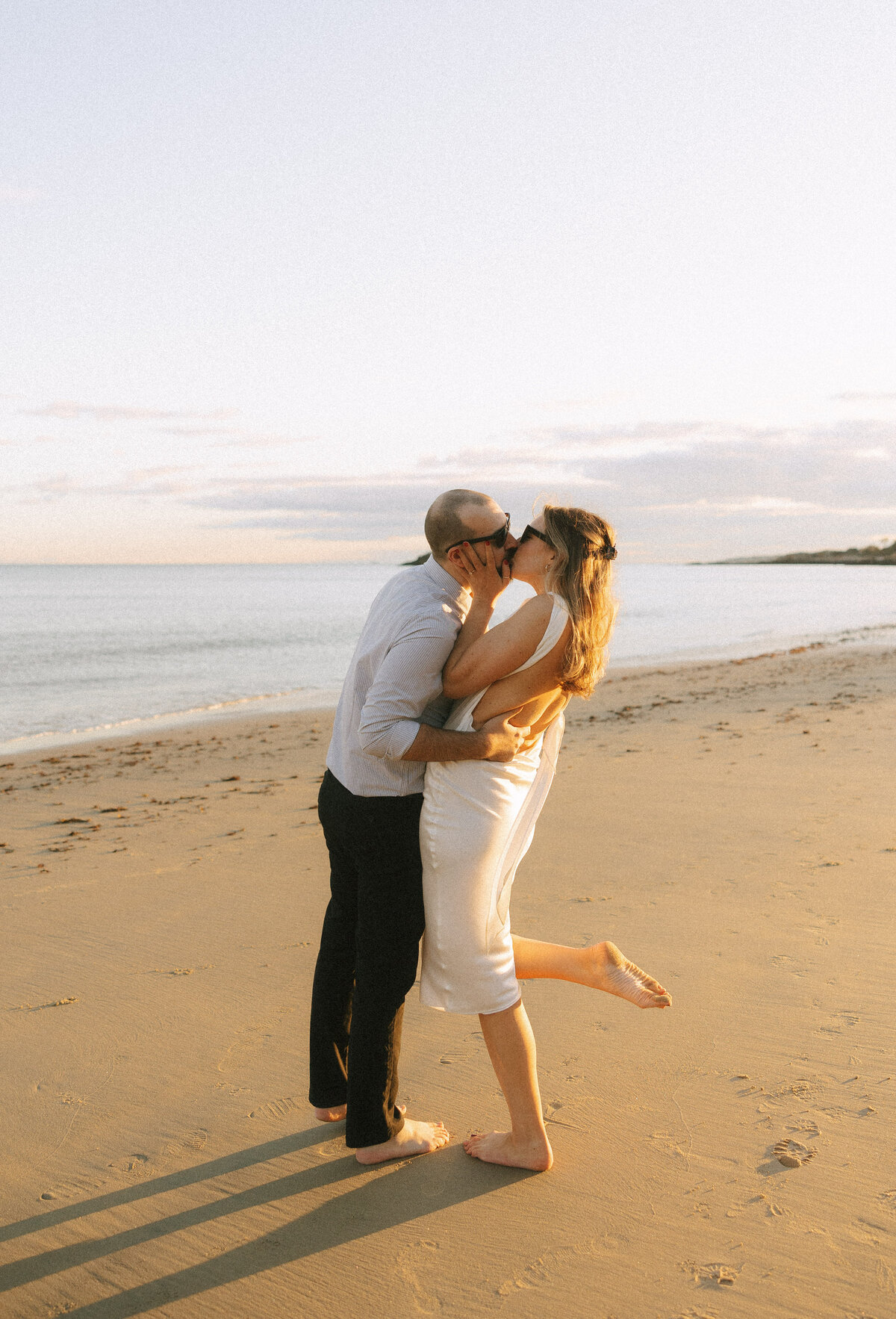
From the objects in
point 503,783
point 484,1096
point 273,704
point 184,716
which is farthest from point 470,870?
point 273,704

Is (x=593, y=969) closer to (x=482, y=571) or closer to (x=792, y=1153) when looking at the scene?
(x=792, y=1153)

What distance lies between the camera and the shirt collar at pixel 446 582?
2691 millimetres

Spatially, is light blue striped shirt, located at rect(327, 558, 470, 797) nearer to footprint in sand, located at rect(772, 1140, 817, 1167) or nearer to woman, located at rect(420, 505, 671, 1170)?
woman, located at rect(420, 505, 671, 1170)

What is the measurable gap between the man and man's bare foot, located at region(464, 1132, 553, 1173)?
155 millimetres

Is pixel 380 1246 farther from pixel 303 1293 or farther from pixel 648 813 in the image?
pixel 648 813

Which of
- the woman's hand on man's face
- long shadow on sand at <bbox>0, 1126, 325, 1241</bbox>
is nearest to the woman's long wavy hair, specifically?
the woman's hand on man's face

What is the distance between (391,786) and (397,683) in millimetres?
353

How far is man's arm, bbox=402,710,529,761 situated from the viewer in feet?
8.43

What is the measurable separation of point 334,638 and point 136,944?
2966 cm

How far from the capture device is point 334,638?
34094 mm

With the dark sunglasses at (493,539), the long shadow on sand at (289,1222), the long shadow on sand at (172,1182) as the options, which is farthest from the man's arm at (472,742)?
the long shadow on sand at (172,1182)

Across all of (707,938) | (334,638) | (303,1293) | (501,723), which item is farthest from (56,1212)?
(334,638)

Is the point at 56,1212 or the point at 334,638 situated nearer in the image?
the point at 56,1212

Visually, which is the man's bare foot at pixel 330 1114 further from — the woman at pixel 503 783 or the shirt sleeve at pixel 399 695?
the shirt sleeve at pixel 399 695
